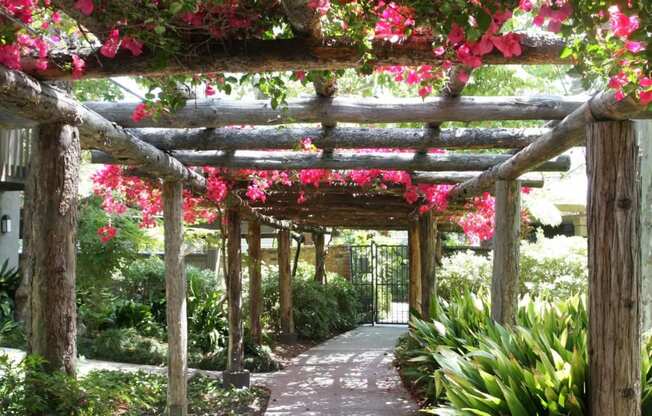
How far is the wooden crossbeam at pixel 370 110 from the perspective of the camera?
4656mm

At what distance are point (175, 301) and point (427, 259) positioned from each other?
A: 4520mm

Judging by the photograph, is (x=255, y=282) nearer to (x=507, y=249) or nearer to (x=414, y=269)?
(x=414, y=269)

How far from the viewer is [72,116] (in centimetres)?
352

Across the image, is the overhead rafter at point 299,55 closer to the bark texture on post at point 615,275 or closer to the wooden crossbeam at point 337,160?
the bark texture on post at point 615,275

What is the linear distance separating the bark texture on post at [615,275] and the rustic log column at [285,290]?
10142mm

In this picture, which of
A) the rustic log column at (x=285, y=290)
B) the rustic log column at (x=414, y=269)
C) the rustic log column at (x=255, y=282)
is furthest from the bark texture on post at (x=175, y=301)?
the rustic log column at (x=285, y=290)

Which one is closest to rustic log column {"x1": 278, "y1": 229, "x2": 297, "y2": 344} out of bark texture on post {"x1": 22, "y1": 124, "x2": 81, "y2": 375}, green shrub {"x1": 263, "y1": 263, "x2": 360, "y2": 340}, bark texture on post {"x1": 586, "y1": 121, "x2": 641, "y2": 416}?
green shrub {"x1": 263, "y1": 263, "x2": 360, "y2": 340}

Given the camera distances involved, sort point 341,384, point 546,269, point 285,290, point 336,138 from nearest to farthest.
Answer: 1. point 336,138
2. point 341,384
3. point 285,290
4. point 546,269

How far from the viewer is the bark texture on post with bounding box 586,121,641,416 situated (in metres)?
3.33

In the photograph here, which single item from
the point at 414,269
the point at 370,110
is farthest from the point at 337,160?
the point at 414,269

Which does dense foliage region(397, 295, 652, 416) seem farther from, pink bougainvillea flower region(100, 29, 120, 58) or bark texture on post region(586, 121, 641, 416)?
pink bougainvillea flower region(100, 29, 120, 58)

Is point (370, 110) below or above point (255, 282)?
above

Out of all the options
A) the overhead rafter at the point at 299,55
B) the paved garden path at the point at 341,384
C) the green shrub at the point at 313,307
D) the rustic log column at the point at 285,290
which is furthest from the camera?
the green shrub at the point at 313,307

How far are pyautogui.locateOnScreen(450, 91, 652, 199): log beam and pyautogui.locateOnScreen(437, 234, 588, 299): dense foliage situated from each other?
6.81m
